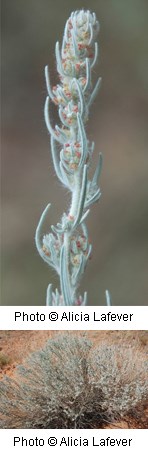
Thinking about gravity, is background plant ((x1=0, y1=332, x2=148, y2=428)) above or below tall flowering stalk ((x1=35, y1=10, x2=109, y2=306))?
below

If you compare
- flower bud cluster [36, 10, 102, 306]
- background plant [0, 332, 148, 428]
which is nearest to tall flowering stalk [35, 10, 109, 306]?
flower bud cluster [36, 10, 102, 306]

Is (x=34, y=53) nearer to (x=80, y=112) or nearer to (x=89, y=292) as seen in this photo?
(x=89, y=292)

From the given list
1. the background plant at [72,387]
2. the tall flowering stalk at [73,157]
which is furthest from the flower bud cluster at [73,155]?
the background plant at [72,387]

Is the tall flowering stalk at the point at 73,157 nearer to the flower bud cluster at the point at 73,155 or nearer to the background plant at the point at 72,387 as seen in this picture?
the flower bud cluster at the point at 73,155

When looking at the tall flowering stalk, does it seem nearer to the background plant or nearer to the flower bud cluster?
the flower bud cluster
